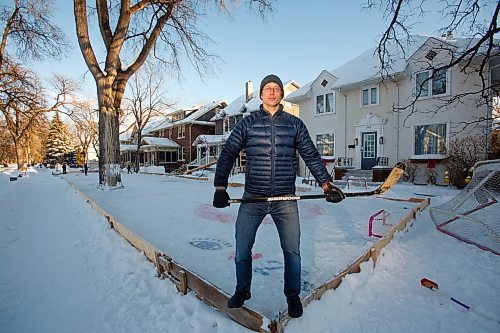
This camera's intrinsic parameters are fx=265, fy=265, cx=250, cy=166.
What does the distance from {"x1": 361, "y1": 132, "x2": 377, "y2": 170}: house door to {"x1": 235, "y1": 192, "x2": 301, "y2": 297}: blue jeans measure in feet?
48.0

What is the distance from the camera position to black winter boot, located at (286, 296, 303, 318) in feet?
6.79

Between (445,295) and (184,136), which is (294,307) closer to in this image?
(445,295)

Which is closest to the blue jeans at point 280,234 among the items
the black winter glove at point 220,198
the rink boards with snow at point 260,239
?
the black winter glove at point 220,198

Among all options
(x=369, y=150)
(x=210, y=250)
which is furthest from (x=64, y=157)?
(x=210, y=250)

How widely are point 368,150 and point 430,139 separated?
309cm

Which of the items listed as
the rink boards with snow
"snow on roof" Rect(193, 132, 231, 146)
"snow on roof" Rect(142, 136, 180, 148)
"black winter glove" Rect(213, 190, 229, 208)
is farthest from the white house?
"snow on roof" Rect(142, 136, 180, 148)

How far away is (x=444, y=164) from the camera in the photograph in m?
12.2

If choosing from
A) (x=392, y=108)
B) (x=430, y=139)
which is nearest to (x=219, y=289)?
(x=430, y=139)

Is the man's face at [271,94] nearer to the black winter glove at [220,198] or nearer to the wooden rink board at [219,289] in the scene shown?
the black winter glove at [220,198]

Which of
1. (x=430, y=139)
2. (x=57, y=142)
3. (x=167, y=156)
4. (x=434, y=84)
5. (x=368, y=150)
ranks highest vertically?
(x=434, y=84)

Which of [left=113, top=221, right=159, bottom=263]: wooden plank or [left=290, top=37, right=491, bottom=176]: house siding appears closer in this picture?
[left=113, top=221, right=159, bottom=263]: wooden plank

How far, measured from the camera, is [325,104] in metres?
17.8

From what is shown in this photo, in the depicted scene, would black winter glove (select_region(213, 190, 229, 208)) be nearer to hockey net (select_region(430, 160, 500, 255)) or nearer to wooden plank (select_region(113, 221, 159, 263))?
wooden plank (select_region(113, 221, 159, 263))

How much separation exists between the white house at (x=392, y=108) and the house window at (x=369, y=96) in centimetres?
5
